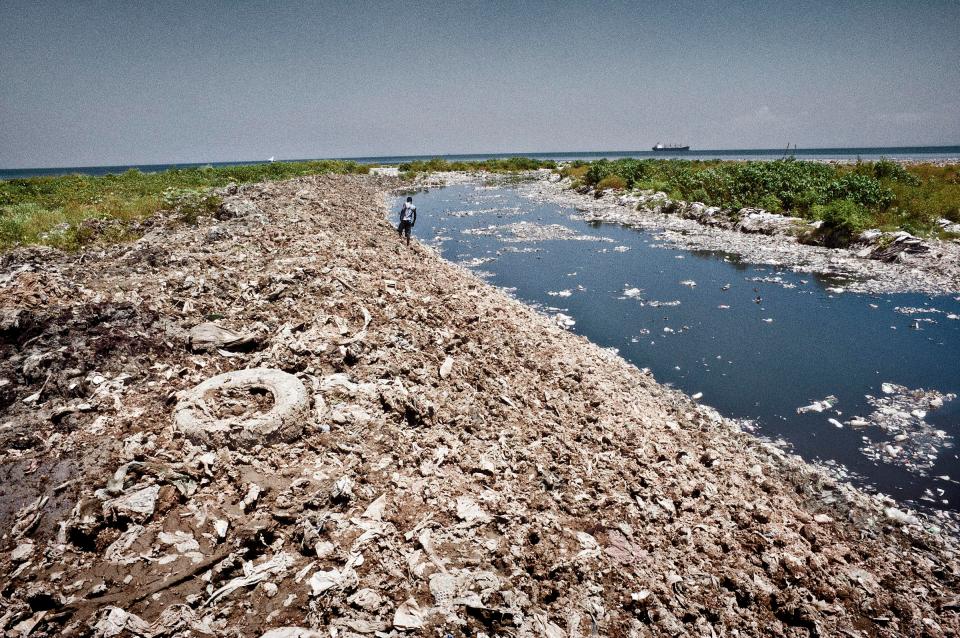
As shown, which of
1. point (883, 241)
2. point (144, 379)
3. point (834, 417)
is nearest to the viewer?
point (144, 379)

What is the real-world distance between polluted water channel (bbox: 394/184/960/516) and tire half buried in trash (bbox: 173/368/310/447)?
7597mm

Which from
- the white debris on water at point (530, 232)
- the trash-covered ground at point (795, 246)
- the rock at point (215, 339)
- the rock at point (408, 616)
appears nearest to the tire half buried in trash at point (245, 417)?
the rock at point (215, 339)

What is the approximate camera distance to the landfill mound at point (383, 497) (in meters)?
3.37

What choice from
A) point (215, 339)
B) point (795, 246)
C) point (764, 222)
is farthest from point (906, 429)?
point (764, 222)

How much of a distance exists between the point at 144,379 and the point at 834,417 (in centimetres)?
1199

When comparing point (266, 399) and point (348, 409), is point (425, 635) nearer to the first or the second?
point (348, 409)

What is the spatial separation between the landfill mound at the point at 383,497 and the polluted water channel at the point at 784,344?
955mm

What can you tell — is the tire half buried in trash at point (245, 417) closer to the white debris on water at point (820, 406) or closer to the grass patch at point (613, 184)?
the white debris on water at point (820, 406)

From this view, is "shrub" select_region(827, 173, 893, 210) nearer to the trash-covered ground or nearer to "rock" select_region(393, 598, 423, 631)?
the trash-covered ground

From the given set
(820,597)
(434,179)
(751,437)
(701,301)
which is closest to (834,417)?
(751,437)

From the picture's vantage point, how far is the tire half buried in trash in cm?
480

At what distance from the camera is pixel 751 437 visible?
23.4 feet

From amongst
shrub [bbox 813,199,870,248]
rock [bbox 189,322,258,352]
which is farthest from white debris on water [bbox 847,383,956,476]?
shrub [bbox 813,199,870,248]

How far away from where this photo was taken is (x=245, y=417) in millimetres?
5109
